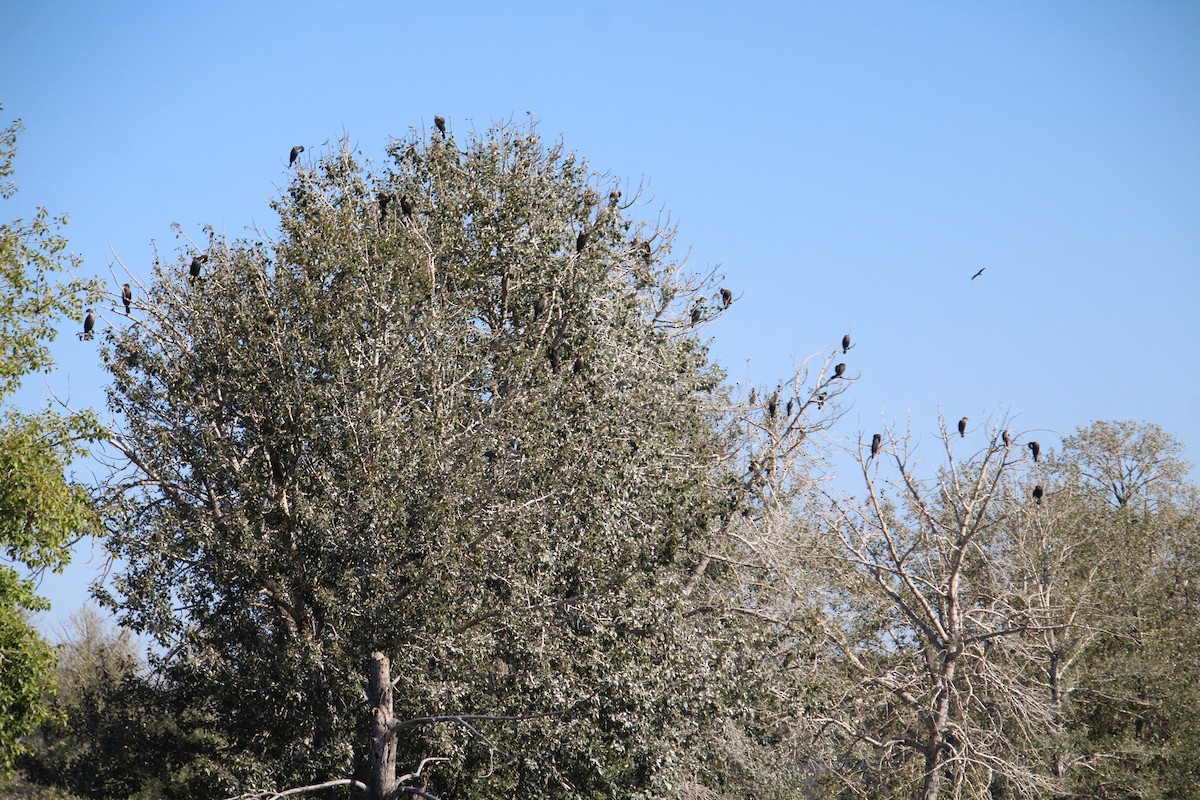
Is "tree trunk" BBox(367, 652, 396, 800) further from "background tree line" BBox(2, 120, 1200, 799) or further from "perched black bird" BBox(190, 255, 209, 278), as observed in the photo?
"perched black bird" BBox(190, 255, 209, 278)

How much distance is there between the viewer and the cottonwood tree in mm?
17141

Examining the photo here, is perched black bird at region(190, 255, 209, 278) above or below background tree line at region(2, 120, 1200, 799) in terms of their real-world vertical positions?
above

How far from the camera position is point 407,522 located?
16781mm

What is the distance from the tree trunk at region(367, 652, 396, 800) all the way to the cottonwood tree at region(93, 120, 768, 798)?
9.6 inches

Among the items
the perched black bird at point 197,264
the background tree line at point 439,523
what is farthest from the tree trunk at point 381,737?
the perched black bird at point 197,264

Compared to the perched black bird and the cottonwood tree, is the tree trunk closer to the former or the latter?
the cottonwood tree

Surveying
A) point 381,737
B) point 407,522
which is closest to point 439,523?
point 407,522

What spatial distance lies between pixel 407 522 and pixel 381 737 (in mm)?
3883

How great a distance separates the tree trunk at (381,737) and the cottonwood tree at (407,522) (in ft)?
0.80

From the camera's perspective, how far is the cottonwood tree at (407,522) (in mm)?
17141

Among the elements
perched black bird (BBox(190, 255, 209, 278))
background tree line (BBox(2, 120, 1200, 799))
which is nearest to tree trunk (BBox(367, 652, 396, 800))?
background tree line (BBox(2, 120, 1200, 799))

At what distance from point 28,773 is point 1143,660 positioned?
30.8 meters

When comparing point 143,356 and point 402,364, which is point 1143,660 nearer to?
point 402,364

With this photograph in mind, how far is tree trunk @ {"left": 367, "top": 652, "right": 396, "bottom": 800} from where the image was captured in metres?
18.4
